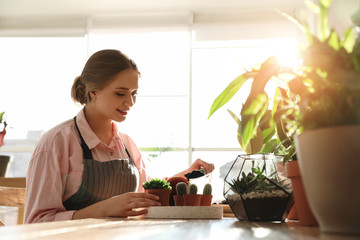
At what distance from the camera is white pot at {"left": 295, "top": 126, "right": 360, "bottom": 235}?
1.64ft

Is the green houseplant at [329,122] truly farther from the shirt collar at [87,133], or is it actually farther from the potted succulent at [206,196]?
the shirt collar at [87,133]

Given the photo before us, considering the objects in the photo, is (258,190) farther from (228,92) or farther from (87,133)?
(87,133)

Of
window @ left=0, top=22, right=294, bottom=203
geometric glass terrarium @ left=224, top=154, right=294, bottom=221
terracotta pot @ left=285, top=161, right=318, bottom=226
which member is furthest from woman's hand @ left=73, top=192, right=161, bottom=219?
window @ left=0, top=22, right=294, bottom=203

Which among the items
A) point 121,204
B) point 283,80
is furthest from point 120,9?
point 283,80

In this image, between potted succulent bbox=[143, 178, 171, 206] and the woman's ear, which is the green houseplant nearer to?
potted succulent bbox=[143, 178, 171, 206]

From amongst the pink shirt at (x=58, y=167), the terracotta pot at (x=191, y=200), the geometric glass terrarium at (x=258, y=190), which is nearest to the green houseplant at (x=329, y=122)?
the geometric glass terrarium at (x=258, y=190)

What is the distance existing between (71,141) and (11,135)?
4.07 meters

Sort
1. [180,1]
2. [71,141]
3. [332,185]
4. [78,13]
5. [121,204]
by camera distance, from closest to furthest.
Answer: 1. [332,185]
2. [121,204]
3. [71,141]
4. [180,1]
5. [78,13]

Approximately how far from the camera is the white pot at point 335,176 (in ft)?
1.64

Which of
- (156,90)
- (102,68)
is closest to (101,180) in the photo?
(102,68)

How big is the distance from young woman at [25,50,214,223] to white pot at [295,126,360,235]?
775 mm

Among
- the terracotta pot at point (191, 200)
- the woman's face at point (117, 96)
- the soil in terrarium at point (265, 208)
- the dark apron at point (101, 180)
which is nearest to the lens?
the soil in terrarium at point (265, 208)

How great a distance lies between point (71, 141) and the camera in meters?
1.78

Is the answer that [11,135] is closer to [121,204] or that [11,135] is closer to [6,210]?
[6,210]
